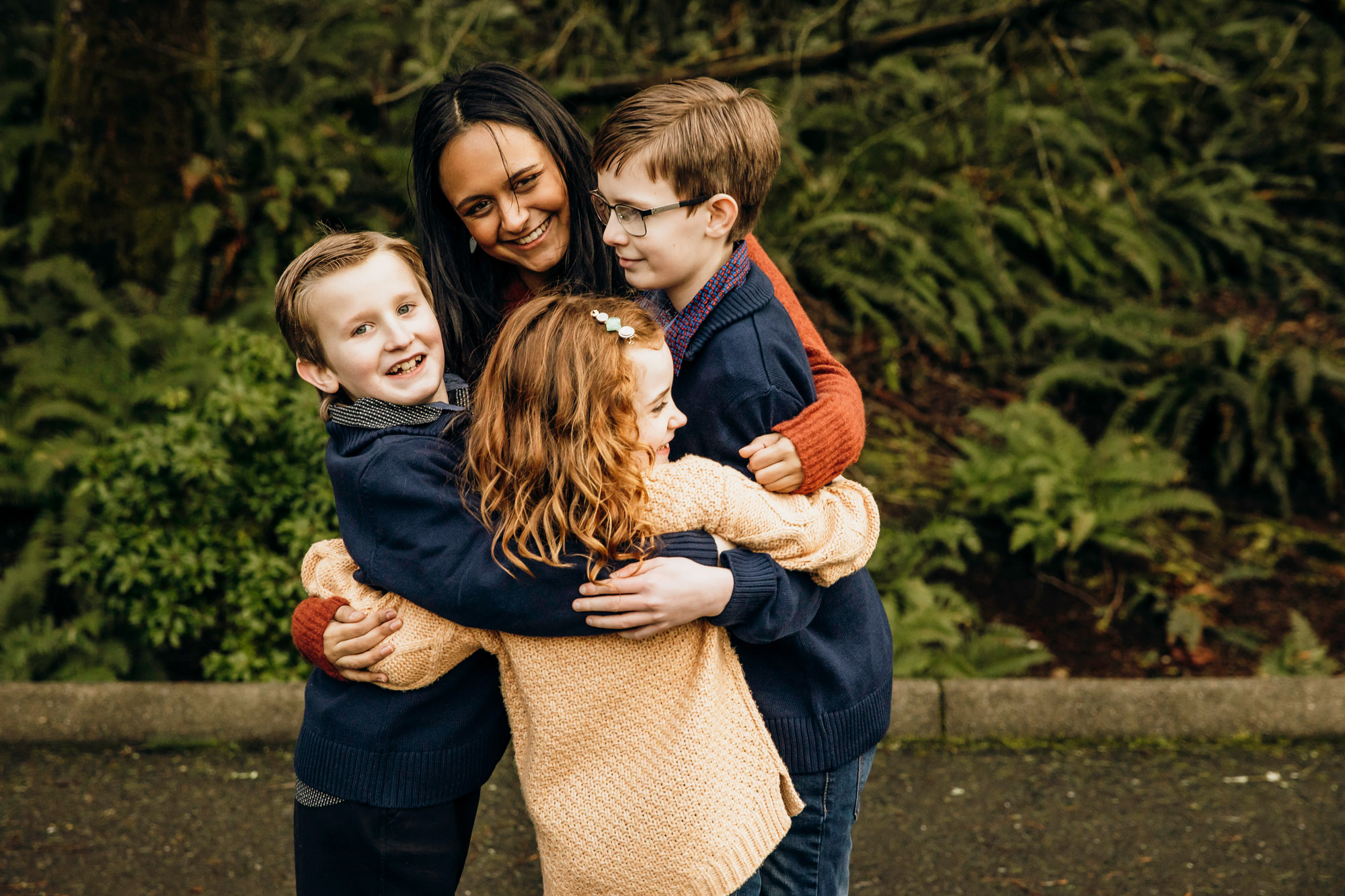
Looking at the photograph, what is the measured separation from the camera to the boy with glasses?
1.82 metres

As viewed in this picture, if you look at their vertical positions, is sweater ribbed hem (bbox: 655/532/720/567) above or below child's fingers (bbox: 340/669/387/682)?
above

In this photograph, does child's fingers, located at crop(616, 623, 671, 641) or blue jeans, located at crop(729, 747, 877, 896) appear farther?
blue jeans, located at crop(729, 747, 877, 896)

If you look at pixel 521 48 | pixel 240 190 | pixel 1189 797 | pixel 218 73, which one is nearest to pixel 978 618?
pixel 1189 797

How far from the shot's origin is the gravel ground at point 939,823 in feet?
10.2

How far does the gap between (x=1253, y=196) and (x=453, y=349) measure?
7.42 meters

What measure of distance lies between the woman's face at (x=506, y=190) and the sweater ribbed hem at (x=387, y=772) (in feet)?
3.43

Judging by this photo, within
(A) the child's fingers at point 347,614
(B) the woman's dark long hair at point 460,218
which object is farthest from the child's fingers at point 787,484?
(A) the child's fingers at point 347,614

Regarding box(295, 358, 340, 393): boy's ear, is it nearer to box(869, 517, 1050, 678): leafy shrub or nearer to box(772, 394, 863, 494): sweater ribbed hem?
box(772, 394, 863, 494): sweater ribbed hem

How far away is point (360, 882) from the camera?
1.84 metres

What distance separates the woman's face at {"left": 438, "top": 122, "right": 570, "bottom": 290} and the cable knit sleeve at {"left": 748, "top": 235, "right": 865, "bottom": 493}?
461 millimetres

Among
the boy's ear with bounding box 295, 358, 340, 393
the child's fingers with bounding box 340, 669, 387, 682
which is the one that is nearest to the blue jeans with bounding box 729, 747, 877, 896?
the child's fingers with bounding box 340, 669, 387, 682

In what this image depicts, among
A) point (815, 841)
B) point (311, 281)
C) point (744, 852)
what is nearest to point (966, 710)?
point (815, 841)

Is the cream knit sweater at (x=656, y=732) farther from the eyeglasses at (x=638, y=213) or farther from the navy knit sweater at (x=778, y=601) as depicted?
the eyeglasses at (x=638, y=213)

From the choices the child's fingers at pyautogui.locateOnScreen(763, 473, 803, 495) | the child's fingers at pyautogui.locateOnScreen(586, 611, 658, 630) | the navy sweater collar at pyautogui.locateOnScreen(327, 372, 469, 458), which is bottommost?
the child's fingers at pyautogui.locateOnScreen(586, 611, 658, 630)
